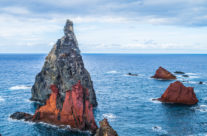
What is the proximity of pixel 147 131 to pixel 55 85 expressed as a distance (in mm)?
26582

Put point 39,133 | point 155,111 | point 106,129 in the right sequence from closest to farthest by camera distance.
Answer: point 106,129
point 39,133
point 155,111

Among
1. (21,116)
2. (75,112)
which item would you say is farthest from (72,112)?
(21,116)

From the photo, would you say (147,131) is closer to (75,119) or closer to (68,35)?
(75,119)

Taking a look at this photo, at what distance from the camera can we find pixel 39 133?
5156 centimetres

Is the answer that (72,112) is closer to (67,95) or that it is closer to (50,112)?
(67,95)

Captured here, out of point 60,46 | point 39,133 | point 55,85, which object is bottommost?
point 39,133

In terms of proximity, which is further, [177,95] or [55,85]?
[177,95]

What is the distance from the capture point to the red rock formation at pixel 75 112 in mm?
53000

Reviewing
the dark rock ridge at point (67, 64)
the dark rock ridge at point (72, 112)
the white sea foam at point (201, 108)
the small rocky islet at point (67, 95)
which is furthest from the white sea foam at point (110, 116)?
the white sea foam at point (201, 108)

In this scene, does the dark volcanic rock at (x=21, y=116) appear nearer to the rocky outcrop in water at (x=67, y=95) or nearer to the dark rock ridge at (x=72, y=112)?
the rocky outcrop in water at (x=67, y=95)

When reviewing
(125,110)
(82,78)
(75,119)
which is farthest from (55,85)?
(125,110)

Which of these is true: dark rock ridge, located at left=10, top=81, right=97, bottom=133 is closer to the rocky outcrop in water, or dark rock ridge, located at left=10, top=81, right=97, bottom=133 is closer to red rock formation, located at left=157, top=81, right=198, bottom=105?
the rocky outcrop in water

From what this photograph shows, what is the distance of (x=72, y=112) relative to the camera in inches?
2146

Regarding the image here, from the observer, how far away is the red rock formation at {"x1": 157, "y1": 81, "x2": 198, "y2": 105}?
7794 centimetres
